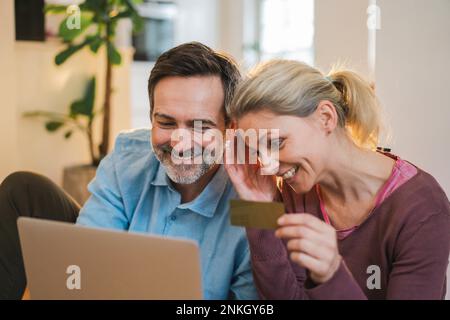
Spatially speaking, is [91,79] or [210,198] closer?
[210,198]

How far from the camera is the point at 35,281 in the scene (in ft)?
3.70

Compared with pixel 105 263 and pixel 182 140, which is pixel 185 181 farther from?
pixel 105 263

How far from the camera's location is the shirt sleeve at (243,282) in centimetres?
138

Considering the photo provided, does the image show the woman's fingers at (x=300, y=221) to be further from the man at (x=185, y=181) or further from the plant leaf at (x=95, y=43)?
the plant leaf at (x=95, y=43)

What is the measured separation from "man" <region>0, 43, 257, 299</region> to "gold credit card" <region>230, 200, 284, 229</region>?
0.37 metres

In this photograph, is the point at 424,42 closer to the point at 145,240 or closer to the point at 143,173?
the point at 143,173

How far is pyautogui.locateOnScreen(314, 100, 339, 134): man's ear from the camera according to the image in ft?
4.32

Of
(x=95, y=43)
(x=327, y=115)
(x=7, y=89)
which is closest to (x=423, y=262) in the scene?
(x=327, y=115)

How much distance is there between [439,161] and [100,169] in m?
1.01

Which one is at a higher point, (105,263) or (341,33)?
(341,33)

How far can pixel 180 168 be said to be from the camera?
1466 mm

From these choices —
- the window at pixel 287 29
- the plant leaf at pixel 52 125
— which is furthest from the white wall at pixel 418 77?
the plant leaf at pixel 52 125

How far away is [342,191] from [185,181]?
391 mm

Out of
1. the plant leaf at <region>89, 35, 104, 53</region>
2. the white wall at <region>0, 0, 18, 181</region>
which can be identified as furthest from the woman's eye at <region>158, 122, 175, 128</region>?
the plant leaf at <region>89, 35, 104, 53</region>
